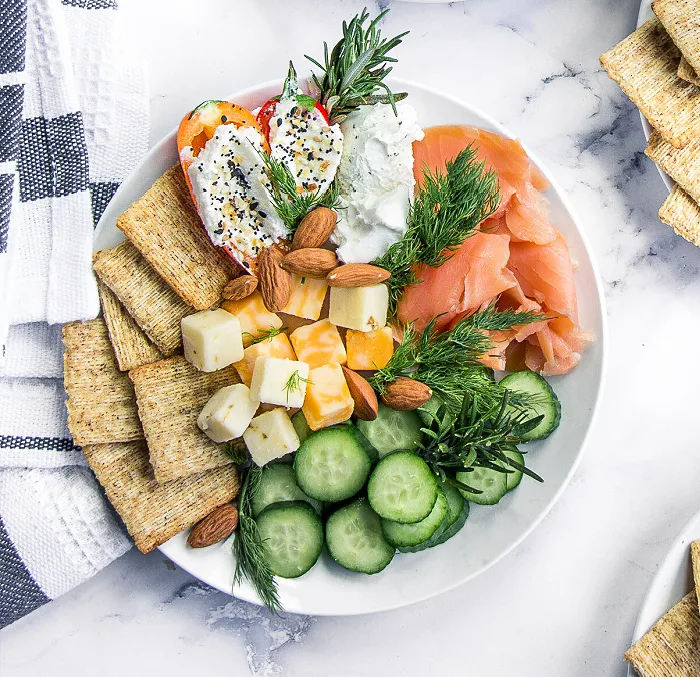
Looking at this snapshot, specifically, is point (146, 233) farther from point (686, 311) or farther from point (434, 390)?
point (686, 311)

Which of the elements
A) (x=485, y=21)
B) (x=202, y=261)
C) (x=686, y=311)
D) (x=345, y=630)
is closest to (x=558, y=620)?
(x=345, y=630)

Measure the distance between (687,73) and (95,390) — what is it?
1405 millimetres

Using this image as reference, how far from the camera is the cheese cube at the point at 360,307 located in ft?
4.75

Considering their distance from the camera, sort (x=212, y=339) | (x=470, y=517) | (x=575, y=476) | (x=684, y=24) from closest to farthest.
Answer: (x=212, y=339), (x=684, y=24), (x=470, y=517), (x=575, y=476)

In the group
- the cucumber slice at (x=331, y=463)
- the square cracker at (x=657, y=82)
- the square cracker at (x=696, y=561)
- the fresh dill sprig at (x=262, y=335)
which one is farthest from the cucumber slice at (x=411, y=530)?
the square cracker at (x=657, y=82)

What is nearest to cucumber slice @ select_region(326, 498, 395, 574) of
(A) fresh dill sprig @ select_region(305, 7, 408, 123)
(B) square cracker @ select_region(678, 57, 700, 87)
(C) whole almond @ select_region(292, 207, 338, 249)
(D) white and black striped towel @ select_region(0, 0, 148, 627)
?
(D) white and black striped towel @ select_region(0, 0, 148, 627)

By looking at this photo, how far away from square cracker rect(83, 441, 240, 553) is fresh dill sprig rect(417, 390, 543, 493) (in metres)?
0.46

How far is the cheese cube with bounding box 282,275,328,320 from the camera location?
4.93ft

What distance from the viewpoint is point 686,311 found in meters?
1.73

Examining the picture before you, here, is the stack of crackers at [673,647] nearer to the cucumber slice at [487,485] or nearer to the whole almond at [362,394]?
the cucumber slice at [487,485]

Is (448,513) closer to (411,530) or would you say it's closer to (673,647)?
(411,530)

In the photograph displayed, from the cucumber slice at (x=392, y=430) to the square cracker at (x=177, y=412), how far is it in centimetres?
30

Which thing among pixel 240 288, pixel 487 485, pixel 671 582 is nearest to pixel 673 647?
pixel 671 582

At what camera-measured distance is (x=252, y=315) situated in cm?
149
